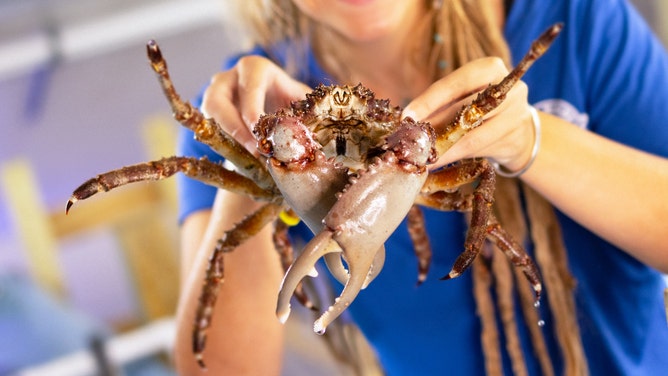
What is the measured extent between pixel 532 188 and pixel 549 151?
60mm

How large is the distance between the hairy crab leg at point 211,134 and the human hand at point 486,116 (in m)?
0.13

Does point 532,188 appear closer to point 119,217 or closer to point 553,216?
point 553,216

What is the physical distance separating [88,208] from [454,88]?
132cm

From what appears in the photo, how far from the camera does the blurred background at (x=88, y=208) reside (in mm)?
1196

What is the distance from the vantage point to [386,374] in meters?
0.98

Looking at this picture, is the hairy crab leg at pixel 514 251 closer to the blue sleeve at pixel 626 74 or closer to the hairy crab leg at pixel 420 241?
the hairy crab leg at pixel 420 241

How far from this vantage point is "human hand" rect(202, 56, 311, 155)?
0.59 m

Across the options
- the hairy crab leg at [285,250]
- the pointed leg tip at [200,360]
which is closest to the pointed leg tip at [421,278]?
the hairy crab leg at [285,250]

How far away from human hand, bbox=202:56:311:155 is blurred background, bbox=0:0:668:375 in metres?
0.33

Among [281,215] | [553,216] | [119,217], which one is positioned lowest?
[553,216]

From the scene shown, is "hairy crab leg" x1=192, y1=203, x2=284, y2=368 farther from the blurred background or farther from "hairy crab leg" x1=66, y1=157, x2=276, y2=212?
the blurred background

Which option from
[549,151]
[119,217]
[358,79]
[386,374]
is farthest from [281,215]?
[119,217]

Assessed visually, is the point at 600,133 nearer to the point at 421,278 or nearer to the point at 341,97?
the point at 421,278

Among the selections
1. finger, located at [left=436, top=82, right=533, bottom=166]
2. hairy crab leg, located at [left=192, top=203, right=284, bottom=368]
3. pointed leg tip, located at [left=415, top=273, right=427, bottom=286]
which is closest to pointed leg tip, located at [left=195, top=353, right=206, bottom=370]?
hairy crab leg, located at [left=192, top=203, right=284, bottom=368]
